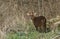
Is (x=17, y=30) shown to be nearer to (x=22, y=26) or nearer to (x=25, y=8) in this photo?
(x=22, y=26)

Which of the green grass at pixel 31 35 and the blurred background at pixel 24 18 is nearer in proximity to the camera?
the green grass at pixel 31 35

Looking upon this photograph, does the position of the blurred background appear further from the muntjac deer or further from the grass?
the muntjac deer

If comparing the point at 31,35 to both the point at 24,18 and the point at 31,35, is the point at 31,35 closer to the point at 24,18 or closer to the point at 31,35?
the point at 31,35

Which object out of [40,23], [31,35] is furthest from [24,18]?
[31,35]

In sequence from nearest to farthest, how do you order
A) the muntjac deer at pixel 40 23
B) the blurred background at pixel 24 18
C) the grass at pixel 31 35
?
the grass at pixel 31 35
the blurred background at pixel 24 18
the muntjac deer at pixel 40 23

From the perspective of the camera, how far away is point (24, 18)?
906 cm

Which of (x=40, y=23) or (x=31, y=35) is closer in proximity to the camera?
(x=31, y=35)

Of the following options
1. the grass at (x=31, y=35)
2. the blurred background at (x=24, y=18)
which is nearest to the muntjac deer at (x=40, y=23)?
the blurred background at (x=24, y=18)

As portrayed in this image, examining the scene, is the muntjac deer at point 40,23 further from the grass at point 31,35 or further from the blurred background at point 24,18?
the grass at point 31,35

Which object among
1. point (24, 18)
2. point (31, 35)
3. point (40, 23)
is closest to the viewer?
point (31, 35)

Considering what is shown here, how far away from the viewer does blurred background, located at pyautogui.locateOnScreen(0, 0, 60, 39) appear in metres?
7.41

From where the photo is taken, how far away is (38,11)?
10.5m

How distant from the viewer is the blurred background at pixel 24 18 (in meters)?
7.41

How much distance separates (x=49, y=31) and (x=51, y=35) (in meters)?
0.68
